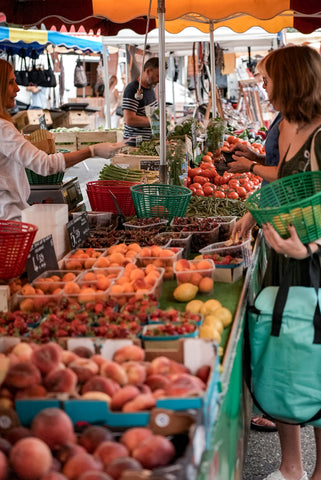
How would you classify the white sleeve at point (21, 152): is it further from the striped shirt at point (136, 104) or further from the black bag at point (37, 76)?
the black bag at point (37, 76)

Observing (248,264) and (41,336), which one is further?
(248,264)

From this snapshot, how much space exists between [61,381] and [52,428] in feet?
0.73

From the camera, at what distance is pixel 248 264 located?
131 inches

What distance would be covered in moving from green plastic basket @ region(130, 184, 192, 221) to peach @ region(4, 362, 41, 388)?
7.71 feet

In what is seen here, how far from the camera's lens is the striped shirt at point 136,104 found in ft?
22.8

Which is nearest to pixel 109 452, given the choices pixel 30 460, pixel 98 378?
pixel 30 460

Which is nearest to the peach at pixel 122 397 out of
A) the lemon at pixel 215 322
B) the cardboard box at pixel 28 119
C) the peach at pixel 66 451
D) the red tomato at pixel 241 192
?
the peach at pixel 66 451

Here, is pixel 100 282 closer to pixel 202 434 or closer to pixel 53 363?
pixel 53 363

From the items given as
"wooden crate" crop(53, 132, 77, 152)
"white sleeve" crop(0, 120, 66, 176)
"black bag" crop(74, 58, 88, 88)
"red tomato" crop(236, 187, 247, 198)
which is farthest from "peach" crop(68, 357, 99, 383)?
"black bag" crop(74, 58, 88, 88)

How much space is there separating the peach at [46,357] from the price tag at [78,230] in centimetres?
160

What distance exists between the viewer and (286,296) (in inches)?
104

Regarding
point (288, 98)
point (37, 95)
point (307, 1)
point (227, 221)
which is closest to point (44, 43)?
point (37, 95)

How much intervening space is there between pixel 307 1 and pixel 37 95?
13111 millimetres

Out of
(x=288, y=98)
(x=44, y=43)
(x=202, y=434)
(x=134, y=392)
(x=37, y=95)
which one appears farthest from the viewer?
(x=37, y=95)
